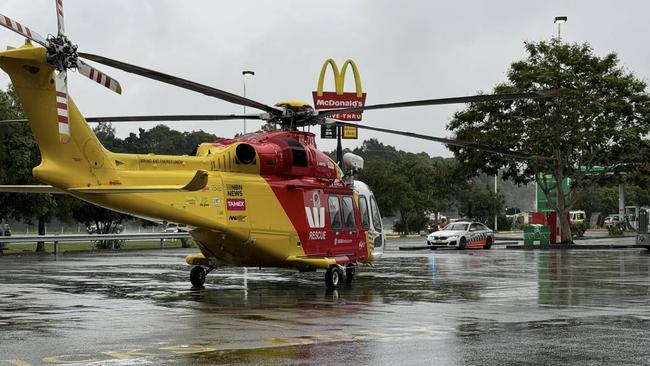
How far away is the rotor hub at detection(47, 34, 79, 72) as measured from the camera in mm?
13914

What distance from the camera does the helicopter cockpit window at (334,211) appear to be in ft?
66.6

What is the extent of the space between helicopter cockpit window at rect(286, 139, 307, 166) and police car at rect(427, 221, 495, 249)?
85.0ft

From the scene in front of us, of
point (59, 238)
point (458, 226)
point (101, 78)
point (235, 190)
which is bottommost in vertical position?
point (59, 238)

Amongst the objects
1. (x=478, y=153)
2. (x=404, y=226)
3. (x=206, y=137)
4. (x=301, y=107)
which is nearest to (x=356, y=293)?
(x=301, y=107)

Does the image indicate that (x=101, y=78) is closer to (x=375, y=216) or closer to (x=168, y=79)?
(x=168, y=79)

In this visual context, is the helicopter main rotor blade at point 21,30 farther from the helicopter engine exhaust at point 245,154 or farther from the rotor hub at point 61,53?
the helicopter engine exhaust at point 245,154

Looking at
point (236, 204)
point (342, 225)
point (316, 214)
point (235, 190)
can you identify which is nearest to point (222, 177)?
point (235, 190)

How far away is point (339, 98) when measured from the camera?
126 ft

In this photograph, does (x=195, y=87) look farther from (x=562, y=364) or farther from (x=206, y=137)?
(x=206, y=137)

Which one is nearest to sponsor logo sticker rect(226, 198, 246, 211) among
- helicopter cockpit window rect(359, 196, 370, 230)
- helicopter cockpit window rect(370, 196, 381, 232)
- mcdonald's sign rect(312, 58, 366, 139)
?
helicopter cockpit window rect(359, 196, 370, 230)

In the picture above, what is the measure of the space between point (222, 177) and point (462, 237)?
28.3 metres

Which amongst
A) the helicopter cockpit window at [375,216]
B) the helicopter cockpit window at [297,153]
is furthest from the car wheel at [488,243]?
the helicopter cockpit window at [297,153]

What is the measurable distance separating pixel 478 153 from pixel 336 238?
28.5 meters

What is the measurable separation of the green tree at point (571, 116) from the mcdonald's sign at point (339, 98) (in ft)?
26.2
